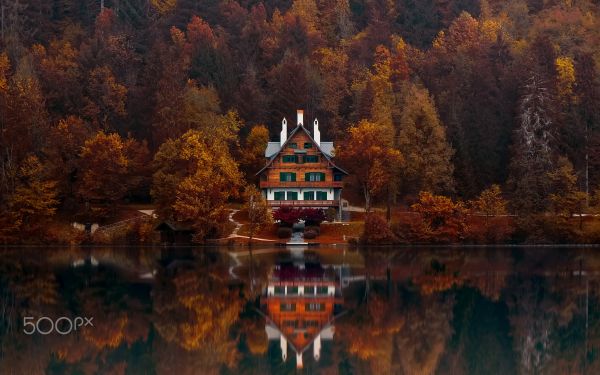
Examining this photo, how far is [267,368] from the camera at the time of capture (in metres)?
31.5

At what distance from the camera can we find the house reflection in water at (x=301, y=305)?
3628 cm

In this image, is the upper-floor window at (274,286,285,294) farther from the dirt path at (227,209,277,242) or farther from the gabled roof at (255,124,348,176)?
the gabled roof at (255,124,348,176)

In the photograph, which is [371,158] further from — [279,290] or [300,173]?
[279,290]

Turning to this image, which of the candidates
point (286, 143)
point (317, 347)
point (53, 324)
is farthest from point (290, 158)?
point (317, 347)

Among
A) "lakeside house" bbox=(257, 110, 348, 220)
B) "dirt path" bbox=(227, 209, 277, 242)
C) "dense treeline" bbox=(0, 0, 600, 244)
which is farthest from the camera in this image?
"lakeside house" bbox=(257, 110, 348, 220)

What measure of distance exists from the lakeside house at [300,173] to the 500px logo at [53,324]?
140 feet

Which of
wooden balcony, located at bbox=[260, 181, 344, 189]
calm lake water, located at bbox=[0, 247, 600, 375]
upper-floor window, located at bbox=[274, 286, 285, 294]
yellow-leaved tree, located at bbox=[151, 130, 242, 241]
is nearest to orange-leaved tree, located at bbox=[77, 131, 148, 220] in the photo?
yellow-leaved tree, located at bbox=[151, 130, 242, 241]

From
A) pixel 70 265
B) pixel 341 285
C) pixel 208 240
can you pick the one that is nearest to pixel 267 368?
pixel 341 285

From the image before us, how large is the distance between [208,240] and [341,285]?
25978mm

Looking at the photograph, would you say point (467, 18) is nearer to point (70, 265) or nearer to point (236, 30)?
point (236, 30)

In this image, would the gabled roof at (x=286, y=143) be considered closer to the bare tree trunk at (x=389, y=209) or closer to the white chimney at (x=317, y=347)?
the bare tree trunk at (x=389, y=209)

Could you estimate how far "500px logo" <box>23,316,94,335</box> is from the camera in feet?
119

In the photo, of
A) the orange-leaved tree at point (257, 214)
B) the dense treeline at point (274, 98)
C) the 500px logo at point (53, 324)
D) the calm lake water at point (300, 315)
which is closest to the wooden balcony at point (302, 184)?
the dense treeline at point (274, 98)

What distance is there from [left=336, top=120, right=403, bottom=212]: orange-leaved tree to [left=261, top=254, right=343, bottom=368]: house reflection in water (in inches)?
746
